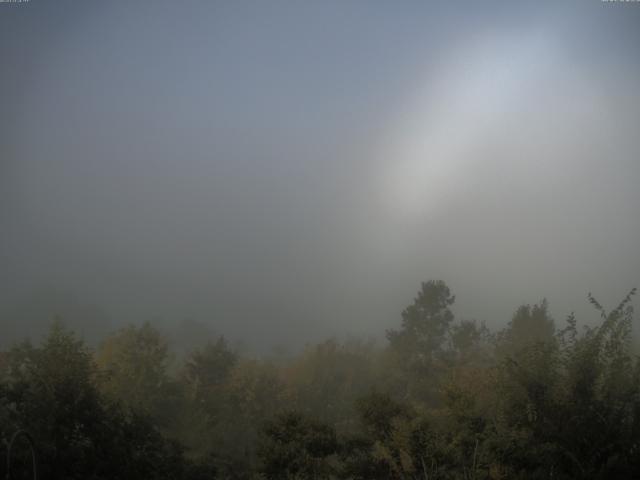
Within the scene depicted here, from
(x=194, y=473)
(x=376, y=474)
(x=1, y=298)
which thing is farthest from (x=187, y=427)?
(x=1, y=298)

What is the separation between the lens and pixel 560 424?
71.0 ft

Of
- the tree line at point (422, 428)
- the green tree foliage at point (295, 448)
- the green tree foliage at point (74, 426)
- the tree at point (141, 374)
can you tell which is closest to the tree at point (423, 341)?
the tree line at point (422, 428)

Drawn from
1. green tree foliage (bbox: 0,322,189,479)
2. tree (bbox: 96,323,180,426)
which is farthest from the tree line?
tree (bbox: 96,323,180,426)

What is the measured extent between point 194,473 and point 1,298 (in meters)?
208

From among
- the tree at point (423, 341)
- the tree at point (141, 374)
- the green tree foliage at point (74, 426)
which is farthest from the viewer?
the tree at point (423, 341)

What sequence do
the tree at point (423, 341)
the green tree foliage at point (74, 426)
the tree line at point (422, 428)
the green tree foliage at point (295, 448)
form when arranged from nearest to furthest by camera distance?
the tree line at point (422, 428), the green tree foliage at point (295, 448), the green tree foliage at point (74, 426), the tree at point (423, 341)

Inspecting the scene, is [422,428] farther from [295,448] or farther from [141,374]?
[141,374]

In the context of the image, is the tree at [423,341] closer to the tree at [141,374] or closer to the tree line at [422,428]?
the tree line at [422,428]

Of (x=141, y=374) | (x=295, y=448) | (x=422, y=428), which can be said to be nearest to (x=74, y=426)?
(x=295, y=448)

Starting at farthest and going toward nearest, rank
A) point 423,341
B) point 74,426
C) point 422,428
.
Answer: point 423,341 < point 74,426 < point 422,428

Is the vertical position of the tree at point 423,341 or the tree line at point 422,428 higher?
the tree at point 423,341

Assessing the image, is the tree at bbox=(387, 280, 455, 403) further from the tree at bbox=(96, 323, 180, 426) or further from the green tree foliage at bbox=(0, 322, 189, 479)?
the green tree foliage at bbox=(0, 322, 189, 479)

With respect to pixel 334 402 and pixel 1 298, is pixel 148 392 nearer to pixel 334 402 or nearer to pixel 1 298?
pixel 334 402

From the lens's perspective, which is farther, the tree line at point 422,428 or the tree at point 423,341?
the tree at point 423,341
